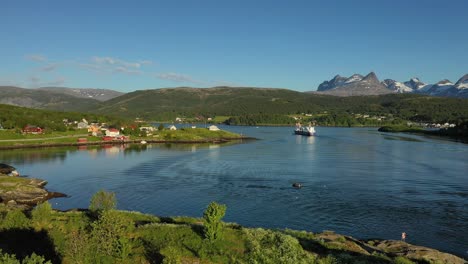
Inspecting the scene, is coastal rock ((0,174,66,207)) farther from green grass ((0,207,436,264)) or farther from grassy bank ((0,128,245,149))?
grassy bank ((0,128,245,149))

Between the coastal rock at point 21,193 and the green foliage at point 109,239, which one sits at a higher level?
the green foliage at point 109,239

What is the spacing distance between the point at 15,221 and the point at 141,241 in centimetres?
1361

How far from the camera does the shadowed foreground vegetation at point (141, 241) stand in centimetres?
3109

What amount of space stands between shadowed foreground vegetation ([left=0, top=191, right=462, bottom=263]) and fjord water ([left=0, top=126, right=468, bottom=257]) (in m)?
16.9

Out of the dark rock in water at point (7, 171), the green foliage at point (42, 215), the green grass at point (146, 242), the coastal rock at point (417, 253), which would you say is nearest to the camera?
the green grass at point (146, 242)

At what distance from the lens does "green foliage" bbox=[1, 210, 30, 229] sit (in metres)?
37.6

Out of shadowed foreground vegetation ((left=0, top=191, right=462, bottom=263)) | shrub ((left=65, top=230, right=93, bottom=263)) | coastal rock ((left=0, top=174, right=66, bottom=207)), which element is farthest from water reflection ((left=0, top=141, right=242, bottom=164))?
shrub ((left=65, top=230, right=93, bottom=263))

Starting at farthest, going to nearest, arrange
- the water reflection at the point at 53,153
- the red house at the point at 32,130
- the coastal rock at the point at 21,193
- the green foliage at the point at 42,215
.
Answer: the red house at the point at 32,130 → the water reflection at the point at 53,153 → the coastal rock at the point at 21,193 → the green foliage at the point at 42,215

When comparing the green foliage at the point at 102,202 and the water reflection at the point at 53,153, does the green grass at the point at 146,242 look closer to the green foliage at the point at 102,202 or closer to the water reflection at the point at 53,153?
the green foliage at the point at 102,202

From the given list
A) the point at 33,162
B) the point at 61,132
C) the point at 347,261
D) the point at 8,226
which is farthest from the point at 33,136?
the point at 347,261

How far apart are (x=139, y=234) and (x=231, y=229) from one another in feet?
28.9

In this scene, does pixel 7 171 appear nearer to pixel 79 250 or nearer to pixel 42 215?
pixel 42 215

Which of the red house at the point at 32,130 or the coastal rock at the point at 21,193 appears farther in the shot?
the red house at the point at 32,130

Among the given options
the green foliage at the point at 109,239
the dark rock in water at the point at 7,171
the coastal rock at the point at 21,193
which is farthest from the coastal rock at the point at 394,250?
the dark rock in water at the point at 7,171
